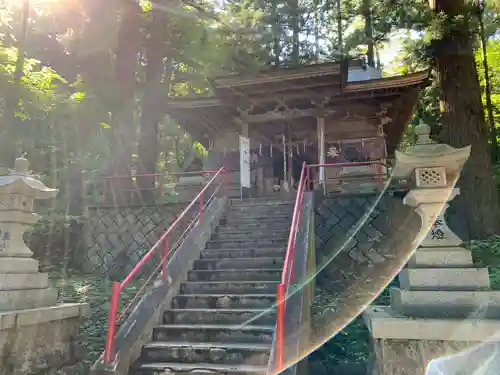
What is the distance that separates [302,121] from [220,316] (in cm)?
992

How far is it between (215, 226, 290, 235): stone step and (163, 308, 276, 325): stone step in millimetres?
2737

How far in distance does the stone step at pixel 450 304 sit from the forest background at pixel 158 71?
2.04 metres

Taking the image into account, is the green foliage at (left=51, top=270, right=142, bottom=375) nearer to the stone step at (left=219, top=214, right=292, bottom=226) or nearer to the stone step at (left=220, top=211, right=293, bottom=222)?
the stone step at (left=219, top=214, right=292, bottom=226)

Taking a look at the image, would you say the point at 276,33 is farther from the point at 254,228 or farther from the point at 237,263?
the point at 237,263

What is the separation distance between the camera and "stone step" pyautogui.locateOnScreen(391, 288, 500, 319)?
13.6 feet

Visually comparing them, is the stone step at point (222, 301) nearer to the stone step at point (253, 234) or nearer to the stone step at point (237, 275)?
the stone step at point (237, 275)

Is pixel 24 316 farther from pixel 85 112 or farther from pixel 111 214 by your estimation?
pixel 85 112

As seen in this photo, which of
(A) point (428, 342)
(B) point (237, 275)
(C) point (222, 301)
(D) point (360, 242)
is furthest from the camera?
(D) point (360, 242)

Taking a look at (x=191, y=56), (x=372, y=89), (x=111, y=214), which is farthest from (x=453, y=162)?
(x=191, y=56)

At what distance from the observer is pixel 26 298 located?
5078mm

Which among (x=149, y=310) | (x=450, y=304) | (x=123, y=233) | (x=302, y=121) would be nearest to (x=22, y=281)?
(x=149, y=310)

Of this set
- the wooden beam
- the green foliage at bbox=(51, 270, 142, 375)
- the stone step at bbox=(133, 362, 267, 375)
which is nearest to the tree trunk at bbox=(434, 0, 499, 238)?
the wooden beam

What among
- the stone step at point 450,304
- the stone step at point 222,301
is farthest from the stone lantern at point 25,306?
the stone step at point 450,304

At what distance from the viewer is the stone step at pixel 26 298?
4840 millimetres
